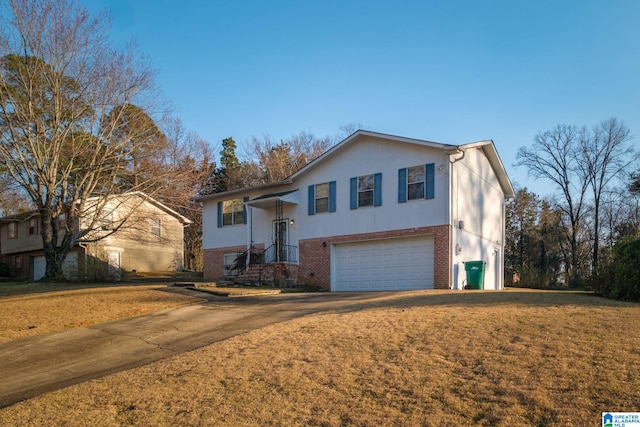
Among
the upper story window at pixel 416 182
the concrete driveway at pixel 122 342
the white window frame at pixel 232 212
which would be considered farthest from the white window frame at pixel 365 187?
the concrete driveway at pixel 122 342

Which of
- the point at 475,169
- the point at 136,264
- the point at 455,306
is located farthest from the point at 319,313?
the point at 136,264

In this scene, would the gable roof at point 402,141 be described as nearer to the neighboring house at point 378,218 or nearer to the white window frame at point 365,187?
the neighboring house at point 378,218

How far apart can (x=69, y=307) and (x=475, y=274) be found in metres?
13.5

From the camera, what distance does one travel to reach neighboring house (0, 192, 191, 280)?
2969 centimetres

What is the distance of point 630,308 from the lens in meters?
9.72

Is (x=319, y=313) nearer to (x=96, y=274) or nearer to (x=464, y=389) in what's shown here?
(x=464, y=389)

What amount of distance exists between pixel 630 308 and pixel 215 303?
10.6 metres

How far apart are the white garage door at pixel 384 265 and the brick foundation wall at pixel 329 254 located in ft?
1.00

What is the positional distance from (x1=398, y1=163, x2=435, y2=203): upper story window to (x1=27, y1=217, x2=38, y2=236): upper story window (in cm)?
2780

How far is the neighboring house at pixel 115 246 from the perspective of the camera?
97.4 ft

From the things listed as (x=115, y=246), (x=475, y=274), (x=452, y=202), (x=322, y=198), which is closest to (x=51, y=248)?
(x=115, y=246)

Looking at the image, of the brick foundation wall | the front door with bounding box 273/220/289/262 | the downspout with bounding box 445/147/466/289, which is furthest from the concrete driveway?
the front door with bounding box 273/220/289/262

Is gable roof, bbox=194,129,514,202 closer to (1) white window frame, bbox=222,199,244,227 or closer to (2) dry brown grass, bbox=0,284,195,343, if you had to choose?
(1) white window frame, bbox=222,199,244,227

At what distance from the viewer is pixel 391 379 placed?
6051 mm
